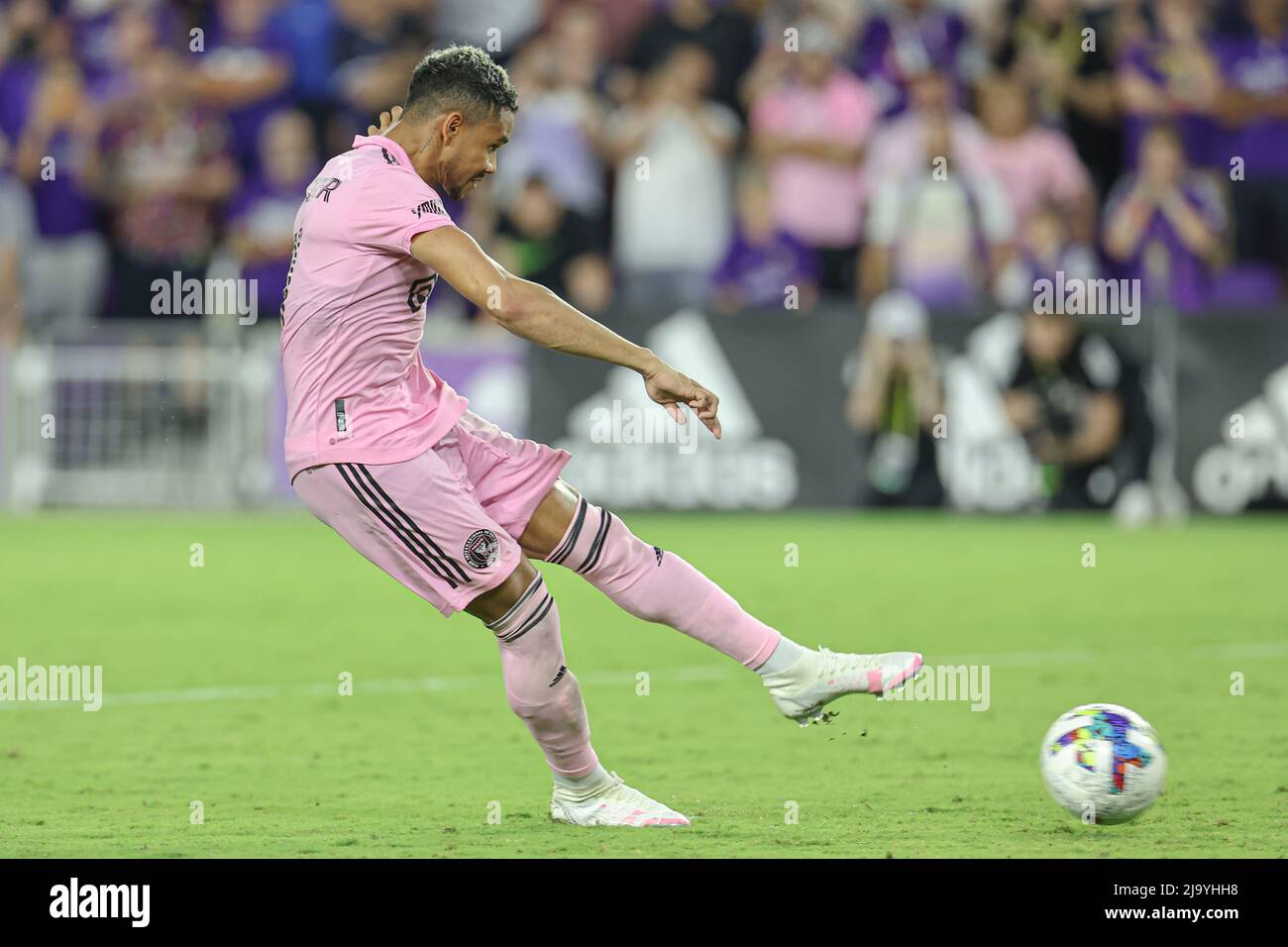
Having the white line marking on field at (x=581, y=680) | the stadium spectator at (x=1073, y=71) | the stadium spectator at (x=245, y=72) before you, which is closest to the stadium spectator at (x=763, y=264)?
the stadium spectator at (x=1073, y=71)

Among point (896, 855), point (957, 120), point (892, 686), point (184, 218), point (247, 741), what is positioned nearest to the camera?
point (896, 855)

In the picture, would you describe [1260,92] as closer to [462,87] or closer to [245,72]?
[245,72]

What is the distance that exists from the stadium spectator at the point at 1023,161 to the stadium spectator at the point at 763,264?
69.7 inches

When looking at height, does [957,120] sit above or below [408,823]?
above

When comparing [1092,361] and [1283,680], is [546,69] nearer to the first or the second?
[1092,361]

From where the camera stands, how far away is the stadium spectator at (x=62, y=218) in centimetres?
1989

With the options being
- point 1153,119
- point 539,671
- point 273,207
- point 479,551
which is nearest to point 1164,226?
point 1153,119

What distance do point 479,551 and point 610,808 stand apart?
94 centimetres

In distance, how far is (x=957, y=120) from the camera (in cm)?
1848

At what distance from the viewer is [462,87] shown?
6535mm

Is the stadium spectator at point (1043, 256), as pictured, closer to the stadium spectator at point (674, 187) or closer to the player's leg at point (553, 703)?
the stadium spectator at point (674, 187)

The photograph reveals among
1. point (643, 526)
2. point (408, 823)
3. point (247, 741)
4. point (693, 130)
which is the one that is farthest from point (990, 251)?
point (408, 823)

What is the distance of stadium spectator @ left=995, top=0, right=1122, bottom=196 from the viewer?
63.0ft

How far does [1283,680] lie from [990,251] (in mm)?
8859
